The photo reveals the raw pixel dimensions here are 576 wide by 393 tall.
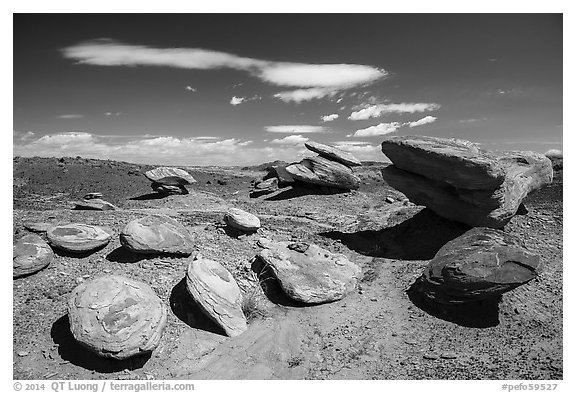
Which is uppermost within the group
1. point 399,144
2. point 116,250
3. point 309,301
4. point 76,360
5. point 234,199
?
point 399,144

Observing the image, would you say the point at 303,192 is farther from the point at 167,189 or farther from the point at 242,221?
the point at 242,221

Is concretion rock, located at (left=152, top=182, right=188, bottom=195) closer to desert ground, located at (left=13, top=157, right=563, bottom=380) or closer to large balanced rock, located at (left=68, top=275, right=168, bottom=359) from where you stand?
desert ground, located at (left=13, top=157, right=563, bottom=380)

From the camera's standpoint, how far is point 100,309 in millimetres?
7285

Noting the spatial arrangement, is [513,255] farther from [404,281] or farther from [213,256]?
[213,256]

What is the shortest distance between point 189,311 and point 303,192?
1335cm

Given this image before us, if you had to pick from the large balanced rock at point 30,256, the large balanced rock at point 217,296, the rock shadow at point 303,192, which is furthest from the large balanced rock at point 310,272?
the rock shadow at point 303,192

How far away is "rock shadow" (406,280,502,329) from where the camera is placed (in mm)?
8719

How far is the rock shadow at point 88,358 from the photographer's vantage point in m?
7.07

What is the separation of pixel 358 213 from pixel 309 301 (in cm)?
947

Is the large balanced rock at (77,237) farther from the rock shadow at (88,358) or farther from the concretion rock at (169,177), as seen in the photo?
the concretion rock at (169,177)

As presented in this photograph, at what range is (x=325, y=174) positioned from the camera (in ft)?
68.7

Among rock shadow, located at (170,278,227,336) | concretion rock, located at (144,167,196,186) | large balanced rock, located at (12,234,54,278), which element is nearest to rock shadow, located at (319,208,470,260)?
rock shadow, located at (170,278,227,336)

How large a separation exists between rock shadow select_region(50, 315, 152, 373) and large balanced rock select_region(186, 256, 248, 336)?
1.50m

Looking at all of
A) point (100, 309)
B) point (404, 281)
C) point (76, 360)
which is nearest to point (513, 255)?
point (404, 281)
